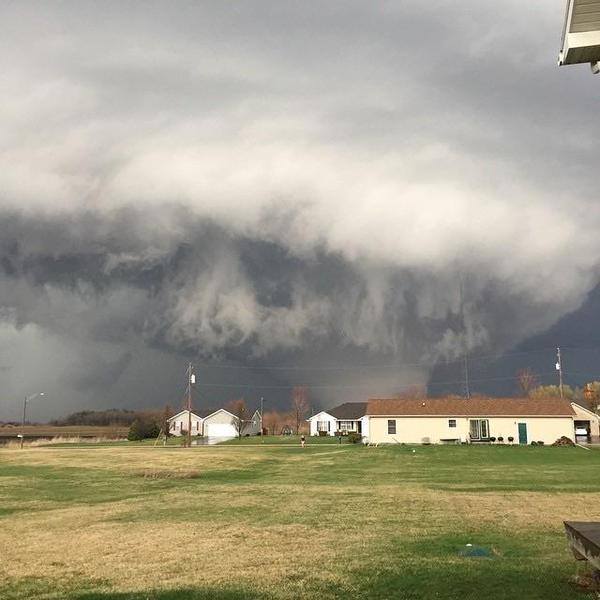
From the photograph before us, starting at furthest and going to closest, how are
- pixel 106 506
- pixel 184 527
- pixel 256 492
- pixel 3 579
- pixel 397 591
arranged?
pixel 256 492 < pixel 106 506 < pixel 184 527 < pixel 3 579 < pixel 397 591

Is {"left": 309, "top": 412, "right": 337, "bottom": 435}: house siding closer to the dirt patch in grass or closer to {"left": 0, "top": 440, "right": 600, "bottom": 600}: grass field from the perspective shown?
the dirt patch in grass

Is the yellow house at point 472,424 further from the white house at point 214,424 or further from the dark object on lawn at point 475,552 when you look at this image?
the dark object on lawn at point 475,552

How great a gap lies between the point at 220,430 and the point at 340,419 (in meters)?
26.2

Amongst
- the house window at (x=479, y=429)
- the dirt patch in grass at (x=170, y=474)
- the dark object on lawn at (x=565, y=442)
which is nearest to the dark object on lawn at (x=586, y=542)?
the dirt patch in grass at (x=170, y=474)

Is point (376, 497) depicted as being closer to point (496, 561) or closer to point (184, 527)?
point (184, 527)

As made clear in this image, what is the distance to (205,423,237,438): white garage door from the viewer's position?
129575mm

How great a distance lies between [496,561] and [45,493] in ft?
73.9

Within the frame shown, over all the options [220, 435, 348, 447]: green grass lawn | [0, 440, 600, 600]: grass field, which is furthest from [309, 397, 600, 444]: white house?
[0, 440, 600, 600]: grass field

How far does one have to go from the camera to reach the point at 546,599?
975cm

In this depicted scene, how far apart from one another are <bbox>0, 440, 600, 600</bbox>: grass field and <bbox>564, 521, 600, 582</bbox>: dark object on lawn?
66 cm

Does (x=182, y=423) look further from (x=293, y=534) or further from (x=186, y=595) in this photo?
(x=186, y=595)

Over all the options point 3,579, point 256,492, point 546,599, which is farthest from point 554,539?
point 256,492

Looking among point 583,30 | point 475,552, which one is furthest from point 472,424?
point 583,30

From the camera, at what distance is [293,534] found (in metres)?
16.4
